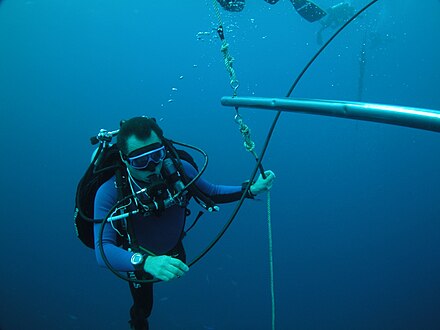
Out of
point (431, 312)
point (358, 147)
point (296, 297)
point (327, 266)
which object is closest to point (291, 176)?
point (358, 147)

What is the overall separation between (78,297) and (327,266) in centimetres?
967

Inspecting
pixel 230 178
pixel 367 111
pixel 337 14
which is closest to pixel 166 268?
pixel 367 111

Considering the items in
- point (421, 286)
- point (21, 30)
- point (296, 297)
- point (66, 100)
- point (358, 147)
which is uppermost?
point (21, 30)

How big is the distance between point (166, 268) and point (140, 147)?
0.90m

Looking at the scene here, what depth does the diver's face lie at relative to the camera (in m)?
2.14

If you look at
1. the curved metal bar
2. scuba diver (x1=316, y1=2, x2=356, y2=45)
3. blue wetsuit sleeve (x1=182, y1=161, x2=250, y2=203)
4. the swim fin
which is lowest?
blue wetsuit sleeve (x1=182, y1=161, x2=250, y2=203)

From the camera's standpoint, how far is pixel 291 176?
1861 cm

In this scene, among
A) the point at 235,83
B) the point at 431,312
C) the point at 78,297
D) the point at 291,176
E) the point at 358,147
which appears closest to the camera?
the point at 235,83

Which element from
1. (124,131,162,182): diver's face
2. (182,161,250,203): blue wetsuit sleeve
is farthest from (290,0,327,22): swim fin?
(124,131,162,182): diver's face

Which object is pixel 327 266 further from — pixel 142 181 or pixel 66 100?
pixel 66 100

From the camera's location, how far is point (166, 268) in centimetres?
162

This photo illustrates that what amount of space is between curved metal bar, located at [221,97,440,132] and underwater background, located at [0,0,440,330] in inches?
346

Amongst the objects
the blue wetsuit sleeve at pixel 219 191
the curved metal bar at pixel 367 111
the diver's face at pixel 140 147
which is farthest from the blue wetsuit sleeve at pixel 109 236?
the curved metal bar at pixel 367 111

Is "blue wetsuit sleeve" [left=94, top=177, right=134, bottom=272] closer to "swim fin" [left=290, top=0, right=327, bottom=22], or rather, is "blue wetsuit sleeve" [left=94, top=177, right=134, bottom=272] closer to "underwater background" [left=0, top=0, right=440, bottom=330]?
"swim fin" [left=290, top=0, right=327, bottom=22]
